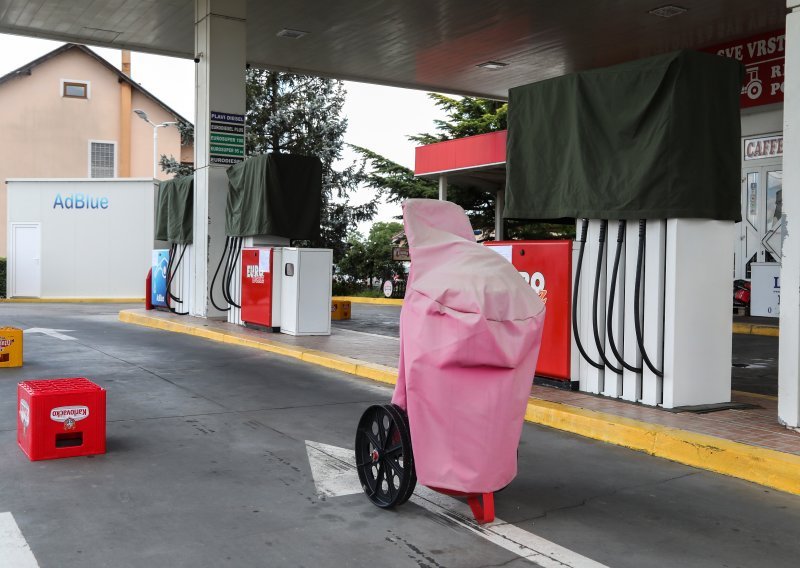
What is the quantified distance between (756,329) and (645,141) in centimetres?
905

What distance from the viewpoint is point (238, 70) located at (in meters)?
15.4

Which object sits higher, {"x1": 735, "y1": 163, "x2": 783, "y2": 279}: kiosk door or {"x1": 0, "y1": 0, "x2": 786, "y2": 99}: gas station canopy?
{"x1": 0, "y1": 0, "x2": 786, "y2": 99}: gas station canopy

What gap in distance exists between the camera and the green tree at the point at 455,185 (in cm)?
2964

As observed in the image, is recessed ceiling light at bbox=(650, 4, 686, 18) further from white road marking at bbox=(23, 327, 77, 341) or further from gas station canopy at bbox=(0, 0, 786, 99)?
white road marking at bbox=(23, 327, 77, 341)

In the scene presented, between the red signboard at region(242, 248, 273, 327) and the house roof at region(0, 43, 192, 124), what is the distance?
20965 millimetres

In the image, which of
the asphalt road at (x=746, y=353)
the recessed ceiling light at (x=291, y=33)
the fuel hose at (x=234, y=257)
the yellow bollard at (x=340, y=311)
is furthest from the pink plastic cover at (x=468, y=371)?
the recessed ceiling light at (x=291, y=33)

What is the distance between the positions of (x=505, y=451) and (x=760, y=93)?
14619 millimetres

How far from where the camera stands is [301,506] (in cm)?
459

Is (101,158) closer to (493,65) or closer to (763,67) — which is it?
(493,65)

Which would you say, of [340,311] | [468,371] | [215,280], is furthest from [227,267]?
[468,371]

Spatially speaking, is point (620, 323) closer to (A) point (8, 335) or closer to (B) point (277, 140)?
(A) point (8, 335)

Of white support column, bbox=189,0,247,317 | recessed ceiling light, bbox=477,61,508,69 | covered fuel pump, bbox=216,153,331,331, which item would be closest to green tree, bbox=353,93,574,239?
recessed ceiling light, bbox=477,61,508,69

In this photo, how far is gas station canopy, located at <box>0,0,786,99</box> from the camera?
52.1ft

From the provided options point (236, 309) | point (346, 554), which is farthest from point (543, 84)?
point (236, 309)
